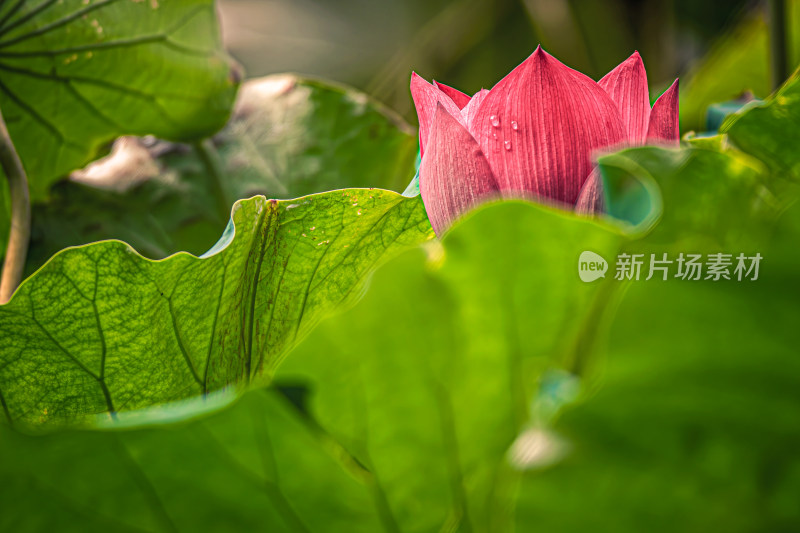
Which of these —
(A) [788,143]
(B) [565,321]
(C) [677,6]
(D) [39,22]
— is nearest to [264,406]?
(B) [565,321]

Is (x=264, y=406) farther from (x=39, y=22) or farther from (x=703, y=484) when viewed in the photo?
(x=39, y=22)

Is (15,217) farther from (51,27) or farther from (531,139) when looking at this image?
(531,139)

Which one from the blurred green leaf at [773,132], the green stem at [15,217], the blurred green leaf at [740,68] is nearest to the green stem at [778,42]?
the blurred green leaf at [740,68]

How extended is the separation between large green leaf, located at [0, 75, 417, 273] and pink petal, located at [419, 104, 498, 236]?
0.88ft

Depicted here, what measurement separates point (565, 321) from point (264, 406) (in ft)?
0.21

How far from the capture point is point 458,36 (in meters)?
1.66

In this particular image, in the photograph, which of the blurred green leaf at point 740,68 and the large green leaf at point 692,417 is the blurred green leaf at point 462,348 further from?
the blurred green leaf at point 740,68

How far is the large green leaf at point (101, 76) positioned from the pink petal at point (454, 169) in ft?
0.87

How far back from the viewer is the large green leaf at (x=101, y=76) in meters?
0.37

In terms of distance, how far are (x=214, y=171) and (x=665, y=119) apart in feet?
1.15

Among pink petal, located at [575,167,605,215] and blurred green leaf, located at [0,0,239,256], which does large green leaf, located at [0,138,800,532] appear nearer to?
pink petal, located at [575,167,605,215]

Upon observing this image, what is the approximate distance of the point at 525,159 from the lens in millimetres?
195

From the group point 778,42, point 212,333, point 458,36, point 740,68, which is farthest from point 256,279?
point 458,36

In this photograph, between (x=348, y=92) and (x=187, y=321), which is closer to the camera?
(x=187, y=321)
